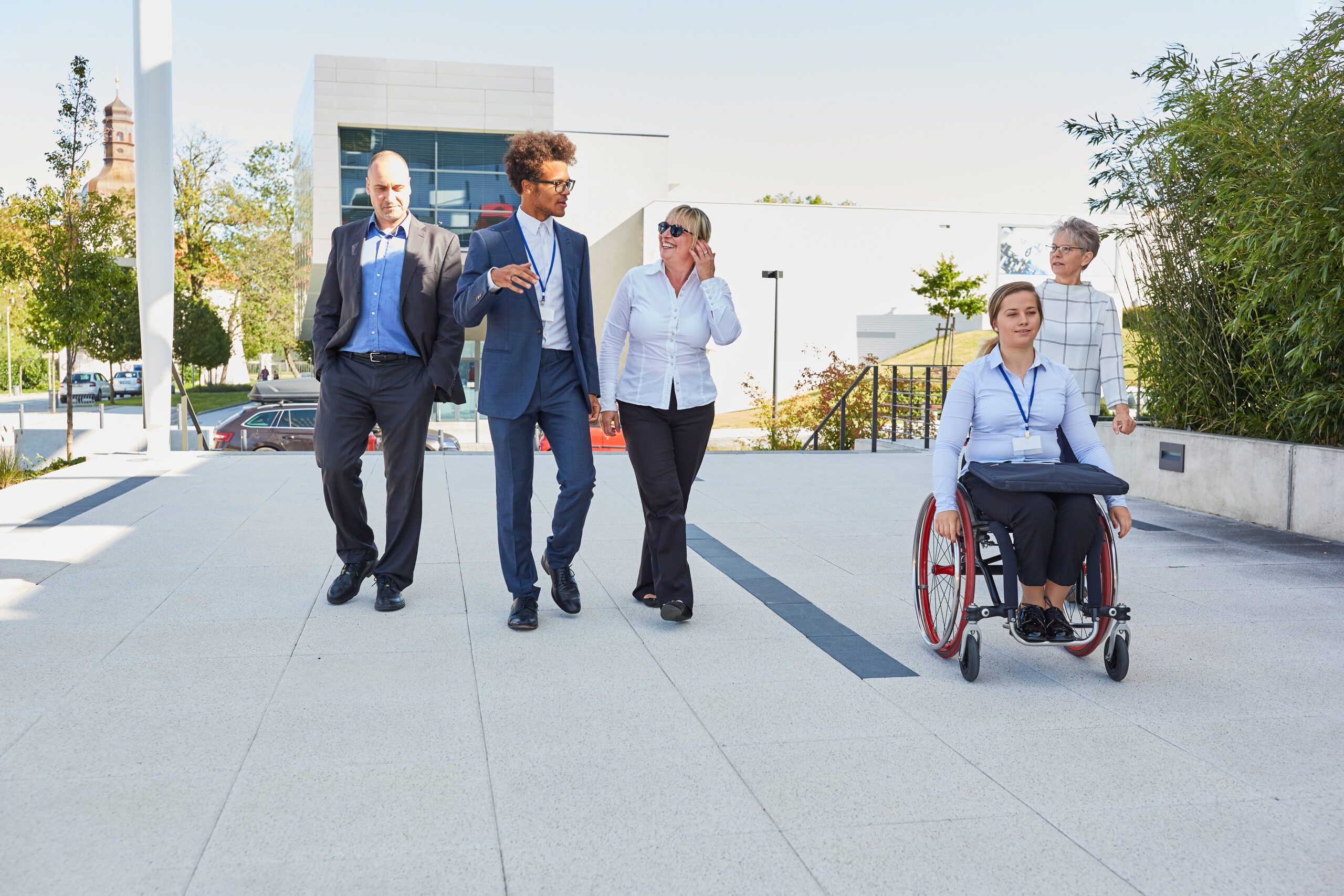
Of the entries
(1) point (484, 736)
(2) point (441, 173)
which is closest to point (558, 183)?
(1) point (484, 736)

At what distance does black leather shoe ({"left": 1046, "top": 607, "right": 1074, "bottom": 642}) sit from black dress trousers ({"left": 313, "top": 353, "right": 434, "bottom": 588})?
2.36 meters

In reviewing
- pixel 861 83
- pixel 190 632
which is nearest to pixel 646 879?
pixel 190 632

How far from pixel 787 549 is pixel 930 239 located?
35.5 metres

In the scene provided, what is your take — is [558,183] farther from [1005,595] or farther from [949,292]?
[949,292]

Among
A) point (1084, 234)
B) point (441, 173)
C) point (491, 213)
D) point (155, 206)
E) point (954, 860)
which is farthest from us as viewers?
point (441, 173)

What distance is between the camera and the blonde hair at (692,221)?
13.1ft

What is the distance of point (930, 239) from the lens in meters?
39.2

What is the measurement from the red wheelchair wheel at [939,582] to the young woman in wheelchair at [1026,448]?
0.12 metres

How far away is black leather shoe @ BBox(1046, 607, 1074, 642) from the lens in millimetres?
3320

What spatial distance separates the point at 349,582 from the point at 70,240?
13.2 m

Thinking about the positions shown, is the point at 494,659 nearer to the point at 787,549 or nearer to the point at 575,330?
the point at 575,330

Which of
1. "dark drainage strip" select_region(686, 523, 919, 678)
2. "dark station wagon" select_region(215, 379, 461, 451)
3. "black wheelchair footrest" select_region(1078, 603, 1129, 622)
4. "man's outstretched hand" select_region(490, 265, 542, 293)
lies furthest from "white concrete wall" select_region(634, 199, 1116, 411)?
"black wheelchair footrest" select_region(1078, 603, 1129, 622)

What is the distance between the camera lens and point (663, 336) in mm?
4023

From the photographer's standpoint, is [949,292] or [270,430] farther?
[949,292]
